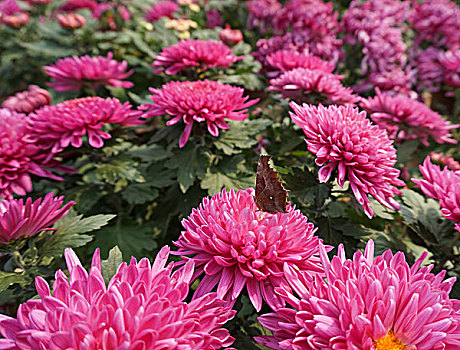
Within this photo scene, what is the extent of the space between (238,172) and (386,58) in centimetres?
158

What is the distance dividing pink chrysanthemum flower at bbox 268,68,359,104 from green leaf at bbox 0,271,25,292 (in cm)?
125

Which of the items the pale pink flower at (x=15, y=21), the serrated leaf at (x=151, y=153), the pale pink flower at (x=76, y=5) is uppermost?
the pale pink flower at (x=76, y=5)

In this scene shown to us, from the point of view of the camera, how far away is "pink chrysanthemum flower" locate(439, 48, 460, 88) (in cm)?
271

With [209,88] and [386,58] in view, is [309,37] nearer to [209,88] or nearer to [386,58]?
[386,58]

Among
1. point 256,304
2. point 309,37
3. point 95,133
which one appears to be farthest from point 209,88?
point 309,37

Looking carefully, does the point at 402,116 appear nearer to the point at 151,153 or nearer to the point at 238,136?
the point at 238,136

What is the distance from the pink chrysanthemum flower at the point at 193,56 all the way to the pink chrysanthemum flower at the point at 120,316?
1.30m

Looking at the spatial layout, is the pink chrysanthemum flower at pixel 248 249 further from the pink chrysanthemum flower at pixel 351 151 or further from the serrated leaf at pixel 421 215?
the serrated leaf at pixel 421 215

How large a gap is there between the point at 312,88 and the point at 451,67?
1635mm

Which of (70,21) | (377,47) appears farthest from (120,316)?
(70,21)

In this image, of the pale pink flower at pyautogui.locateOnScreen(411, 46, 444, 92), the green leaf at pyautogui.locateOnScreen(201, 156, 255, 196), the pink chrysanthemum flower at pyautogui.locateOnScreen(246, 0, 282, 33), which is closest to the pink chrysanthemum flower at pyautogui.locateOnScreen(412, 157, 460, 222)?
the green leaf at pyautogui.locateOnScreen(201, 156, 255, 196)

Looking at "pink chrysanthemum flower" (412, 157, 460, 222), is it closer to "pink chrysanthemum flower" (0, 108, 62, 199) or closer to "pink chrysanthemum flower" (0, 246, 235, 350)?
"pink chrysanthemum flower" (0, 246, 235, 350)

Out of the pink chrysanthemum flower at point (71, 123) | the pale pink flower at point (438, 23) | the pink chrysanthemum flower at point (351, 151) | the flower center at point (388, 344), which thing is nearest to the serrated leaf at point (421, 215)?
the pink chrysanthemum flower at point (351, 151)

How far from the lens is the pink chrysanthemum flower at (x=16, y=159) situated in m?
1.46
